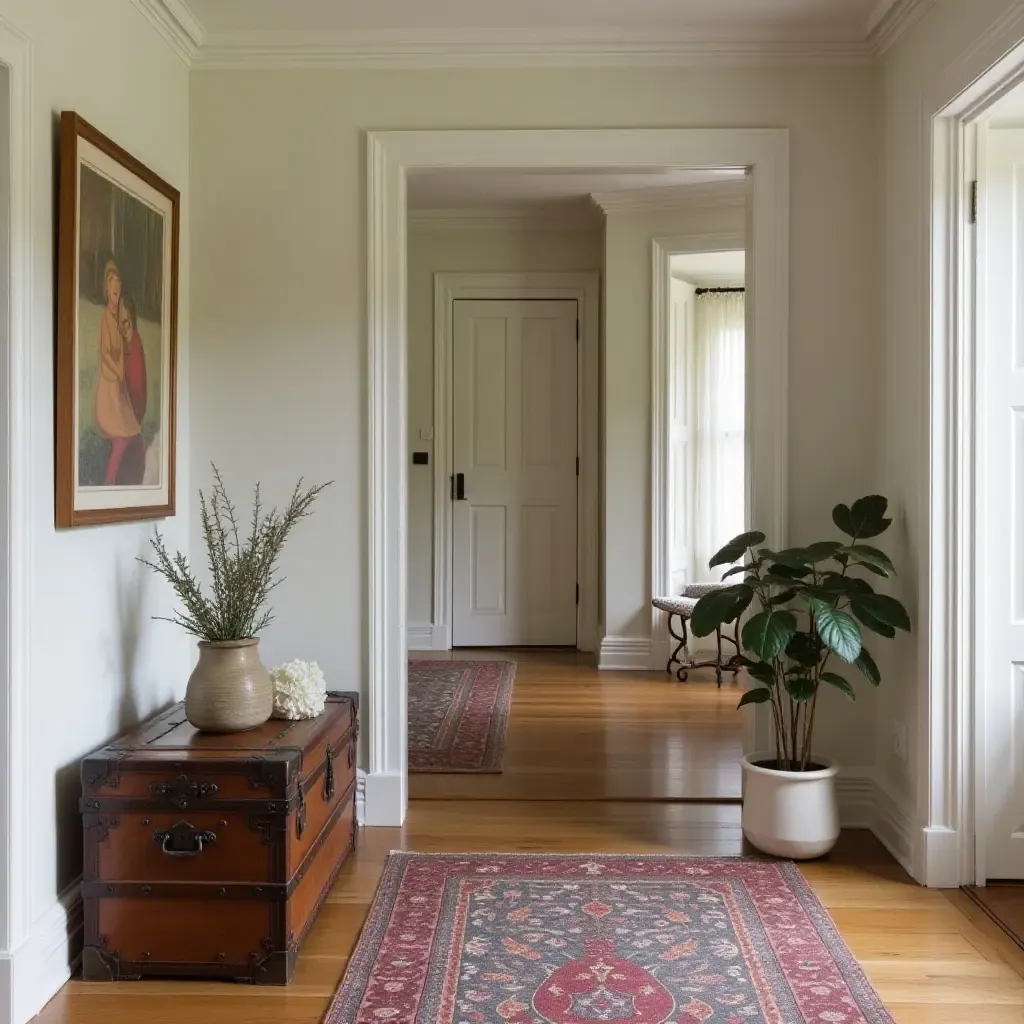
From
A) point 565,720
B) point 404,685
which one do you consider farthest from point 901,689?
point 565,720

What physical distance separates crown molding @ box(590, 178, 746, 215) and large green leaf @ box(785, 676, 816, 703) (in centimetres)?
330

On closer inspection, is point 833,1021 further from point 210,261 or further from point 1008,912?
point 210,261

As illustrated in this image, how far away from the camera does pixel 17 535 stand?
2.20m

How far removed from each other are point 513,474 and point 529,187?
5.81 ft

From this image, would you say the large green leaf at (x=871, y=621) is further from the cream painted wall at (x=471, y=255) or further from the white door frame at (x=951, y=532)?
the cream painted wall at (x=471, y=255)

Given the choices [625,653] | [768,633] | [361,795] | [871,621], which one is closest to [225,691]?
[361,795]

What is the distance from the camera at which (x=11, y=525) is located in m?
2.18

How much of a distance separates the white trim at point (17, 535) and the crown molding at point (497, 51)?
1.18 m

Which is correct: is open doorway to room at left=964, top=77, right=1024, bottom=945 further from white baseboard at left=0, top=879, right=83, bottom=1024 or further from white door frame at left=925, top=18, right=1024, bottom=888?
white baseboard at left=0, top=879, right=83, bottom=1024

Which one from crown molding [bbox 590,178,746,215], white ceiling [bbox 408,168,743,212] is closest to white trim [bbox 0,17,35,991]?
white ceiling [bbox 408,168,743,212]

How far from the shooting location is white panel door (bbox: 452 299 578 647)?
6.45m

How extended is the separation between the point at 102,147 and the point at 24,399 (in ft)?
2.45

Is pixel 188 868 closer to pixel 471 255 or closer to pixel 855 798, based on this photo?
pixel 855 798

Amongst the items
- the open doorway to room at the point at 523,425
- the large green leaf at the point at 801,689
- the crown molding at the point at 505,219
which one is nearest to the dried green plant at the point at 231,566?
the large green leaf at the point at 801,689
